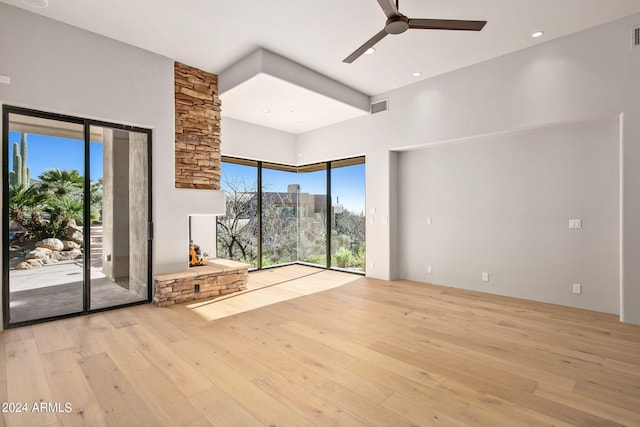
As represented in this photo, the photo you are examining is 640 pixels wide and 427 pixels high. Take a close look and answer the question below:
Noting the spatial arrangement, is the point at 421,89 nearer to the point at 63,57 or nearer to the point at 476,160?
the point at 476,160

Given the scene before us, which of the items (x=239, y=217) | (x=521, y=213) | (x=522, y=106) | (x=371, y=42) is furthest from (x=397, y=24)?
(x=239, y=217)

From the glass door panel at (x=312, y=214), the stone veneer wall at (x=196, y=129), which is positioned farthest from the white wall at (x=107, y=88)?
the glass door panel at (x=312, y=214)

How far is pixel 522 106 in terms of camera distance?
4.27 m

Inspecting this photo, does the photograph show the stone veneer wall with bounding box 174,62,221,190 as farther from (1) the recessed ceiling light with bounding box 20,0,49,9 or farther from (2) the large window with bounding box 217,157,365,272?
(1) the recessed ceiling light with bounding box 20,0,49,9

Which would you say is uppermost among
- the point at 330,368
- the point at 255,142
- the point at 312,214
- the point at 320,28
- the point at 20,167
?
the point at 320,28

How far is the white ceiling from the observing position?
337 centimetres

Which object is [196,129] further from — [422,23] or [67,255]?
[422,23]

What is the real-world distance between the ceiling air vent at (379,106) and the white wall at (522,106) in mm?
83

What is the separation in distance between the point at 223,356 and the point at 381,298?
8.46 feet

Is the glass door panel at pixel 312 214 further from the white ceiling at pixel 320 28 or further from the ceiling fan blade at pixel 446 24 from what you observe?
the ceiling fan blade at pixel 446 24

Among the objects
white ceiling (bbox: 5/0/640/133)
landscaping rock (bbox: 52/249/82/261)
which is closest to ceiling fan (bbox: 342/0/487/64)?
white ceiling (bbox: 5/0/640/133)

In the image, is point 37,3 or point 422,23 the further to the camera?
point 37,3

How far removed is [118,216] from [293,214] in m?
3.91

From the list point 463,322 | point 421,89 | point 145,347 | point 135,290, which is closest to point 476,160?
point 421,89
